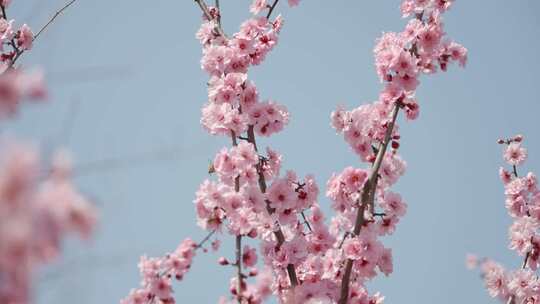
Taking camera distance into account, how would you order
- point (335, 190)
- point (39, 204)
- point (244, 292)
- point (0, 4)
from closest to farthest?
point (39, 204)
point (244, 292)
point (335, 190)
point (0, 4)

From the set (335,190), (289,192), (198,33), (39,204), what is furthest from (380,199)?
(39,204)

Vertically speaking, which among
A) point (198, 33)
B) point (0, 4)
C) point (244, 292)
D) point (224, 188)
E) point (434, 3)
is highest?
point (0, 4)

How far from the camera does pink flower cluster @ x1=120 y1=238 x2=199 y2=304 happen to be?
15.7 ft

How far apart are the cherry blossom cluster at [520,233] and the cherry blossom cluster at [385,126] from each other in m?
1.00

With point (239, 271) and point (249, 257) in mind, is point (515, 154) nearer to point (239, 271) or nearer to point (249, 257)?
point (249, 257)

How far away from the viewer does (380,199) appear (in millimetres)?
5633

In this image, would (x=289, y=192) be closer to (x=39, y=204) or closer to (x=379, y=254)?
(x=379, y=254)

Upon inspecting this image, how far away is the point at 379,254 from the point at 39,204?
4.07 m

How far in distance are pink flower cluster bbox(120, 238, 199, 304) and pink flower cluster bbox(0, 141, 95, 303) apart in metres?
3.37

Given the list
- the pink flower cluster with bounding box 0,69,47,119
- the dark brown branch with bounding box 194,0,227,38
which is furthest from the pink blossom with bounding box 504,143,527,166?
the pink flower cluster with bounding box 0,69,47,119

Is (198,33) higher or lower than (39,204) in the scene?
higher

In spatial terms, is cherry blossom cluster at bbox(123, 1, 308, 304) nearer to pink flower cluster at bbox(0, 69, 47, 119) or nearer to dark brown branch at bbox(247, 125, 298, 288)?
dark brown branch at bbox(247, 125, 298, 288)

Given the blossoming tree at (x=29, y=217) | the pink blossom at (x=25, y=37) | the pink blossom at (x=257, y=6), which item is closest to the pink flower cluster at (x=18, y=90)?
the blossoming tree at (x=29, y=217)

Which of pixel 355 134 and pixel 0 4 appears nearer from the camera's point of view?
pixel 355 134
